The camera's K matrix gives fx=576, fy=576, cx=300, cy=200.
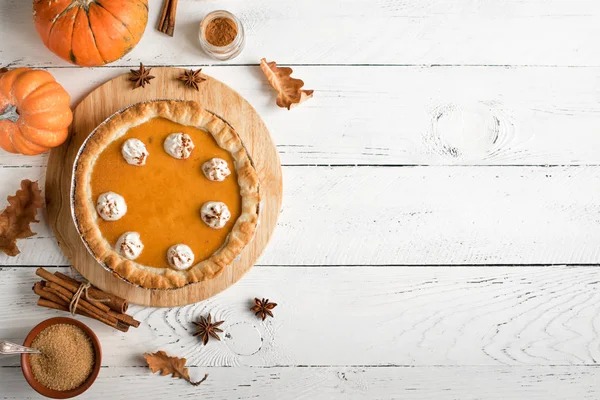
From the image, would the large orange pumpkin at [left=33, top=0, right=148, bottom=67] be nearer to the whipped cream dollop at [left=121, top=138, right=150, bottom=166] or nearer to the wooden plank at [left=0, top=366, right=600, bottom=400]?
the whipped cream dollop at [left=121, top=138, right=150, bottom=166]

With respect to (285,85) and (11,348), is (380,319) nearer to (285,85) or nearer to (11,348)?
(285,85)

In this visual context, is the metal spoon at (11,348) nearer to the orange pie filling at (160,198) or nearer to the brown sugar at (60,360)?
the brown sugar at (60,360)

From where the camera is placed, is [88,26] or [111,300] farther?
[111,300]

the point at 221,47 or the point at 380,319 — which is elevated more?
the point at 221,47

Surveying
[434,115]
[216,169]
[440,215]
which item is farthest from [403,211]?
[216,169]

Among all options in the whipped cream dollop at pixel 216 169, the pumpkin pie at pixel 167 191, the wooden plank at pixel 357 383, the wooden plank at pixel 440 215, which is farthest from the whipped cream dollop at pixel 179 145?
the wooden plank at pixel 357 383

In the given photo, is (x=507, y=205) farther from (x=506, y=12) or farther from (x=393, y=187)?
(x=506, y=12)

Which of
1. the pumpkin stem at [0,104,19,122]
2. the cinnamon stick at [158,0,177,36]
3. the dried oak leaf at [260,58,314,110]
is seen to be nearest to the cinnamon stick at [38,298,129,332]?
the pumpkin stem at [0,104,19,122]
